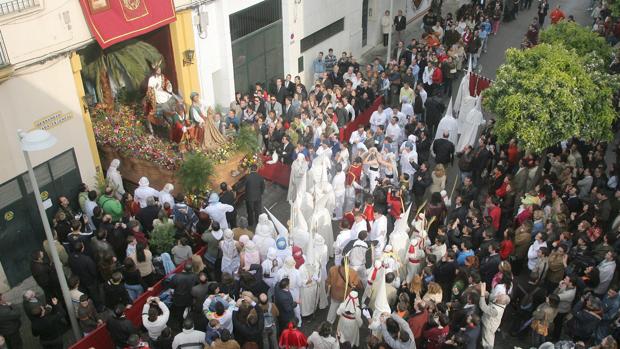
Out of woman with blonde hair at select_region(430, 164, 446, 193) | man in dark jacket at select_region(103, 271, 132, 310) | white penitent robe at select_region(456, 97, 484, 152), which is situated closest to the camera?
man in dark jacket at select_region(103, 271, 132, 310)

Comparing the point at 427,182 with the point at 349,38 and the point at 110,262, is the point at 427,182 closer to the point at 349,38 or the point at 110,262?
the point at 110,262

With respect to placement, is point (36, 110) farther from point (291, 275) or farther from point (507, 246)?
point (507, 246)

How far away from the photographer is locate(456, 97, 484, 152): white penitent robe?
625 inches

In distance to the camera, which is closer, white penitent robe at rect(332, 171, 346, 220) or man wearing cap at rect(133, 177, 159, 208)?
man wearing cap at rect(133, 177, 159, 208)

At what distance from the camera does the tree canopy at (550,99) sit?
40.5ft

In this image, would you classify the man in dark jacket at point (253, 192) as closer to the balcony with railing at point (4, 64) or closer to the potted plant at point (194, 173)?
the potted plant at point (194, 173)

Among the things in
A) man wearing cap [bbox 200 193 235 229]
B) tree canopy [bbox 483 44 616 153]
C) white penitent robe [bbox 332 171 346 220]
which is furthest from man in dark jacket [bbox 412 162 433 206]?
man wearing cap [bbox 200 193 235 229]

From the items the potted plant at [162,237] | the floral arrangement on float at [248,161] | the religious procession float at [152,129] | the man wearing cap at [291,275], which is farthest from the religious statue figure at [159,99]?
the man wearing cap at [291,275]

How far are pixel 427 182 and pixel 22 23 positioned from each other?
890cm

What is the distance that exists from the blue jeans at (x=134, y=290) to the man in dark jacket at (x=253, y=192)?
137 inches

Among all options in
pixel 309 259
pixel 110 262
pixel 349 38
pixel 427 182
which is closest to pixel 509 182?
pixel 427 182

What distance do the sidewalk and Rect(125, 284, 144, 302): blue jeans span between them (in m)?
15.3

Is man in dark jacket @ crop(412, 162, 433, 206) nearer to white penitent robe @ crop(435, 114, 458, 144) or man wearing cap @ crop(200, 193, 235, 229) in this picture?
white penitent robe @ crop(435, 114, 458, 144)

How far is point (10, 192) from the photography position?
12055 millimetres
